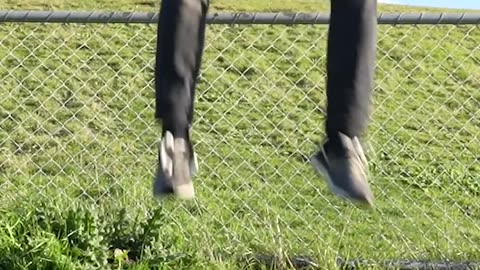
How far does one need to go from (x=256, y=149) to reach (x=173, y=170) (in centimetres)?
300

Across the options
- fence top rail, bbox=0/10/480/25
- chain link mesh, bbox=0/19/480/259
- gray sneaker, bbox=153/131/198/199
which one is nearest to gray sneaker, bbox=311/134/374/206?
gray sneaker, bbox=153/131/198/199

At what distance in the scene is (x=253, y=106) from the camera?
6.13 metres

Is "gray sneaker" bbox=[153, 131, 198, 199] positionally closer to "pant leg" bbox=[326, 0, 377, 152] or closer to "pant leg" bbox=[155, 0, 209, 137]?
"pant leg" bbox=[155, 0, 209, 137]

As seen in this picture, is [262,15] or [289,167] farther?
[289,167]

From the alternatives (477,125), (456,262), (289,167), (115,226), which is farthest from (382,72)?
(115,226)

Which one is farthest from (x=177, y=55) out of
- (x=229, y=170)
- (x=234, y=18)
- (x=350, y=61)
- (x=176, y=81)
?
(x=229, y=170)

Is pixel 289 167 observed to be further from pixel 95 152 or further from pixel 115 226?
pixel 115 226

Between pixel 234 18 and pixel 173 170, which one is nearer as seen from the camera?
pixel 173 170

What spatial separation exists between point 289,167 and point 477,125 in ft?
6.51

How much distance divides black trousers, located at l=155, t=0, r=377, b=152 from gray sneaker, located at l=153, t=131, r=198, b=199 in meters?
0.07

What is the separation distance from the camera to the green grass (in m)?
3.93

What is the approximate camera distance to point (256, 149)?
5.41 metres

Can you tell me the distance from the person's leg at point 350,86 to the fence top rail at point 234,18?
1.80m

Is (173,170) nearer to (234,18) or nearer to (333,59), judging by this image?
(333,59)
